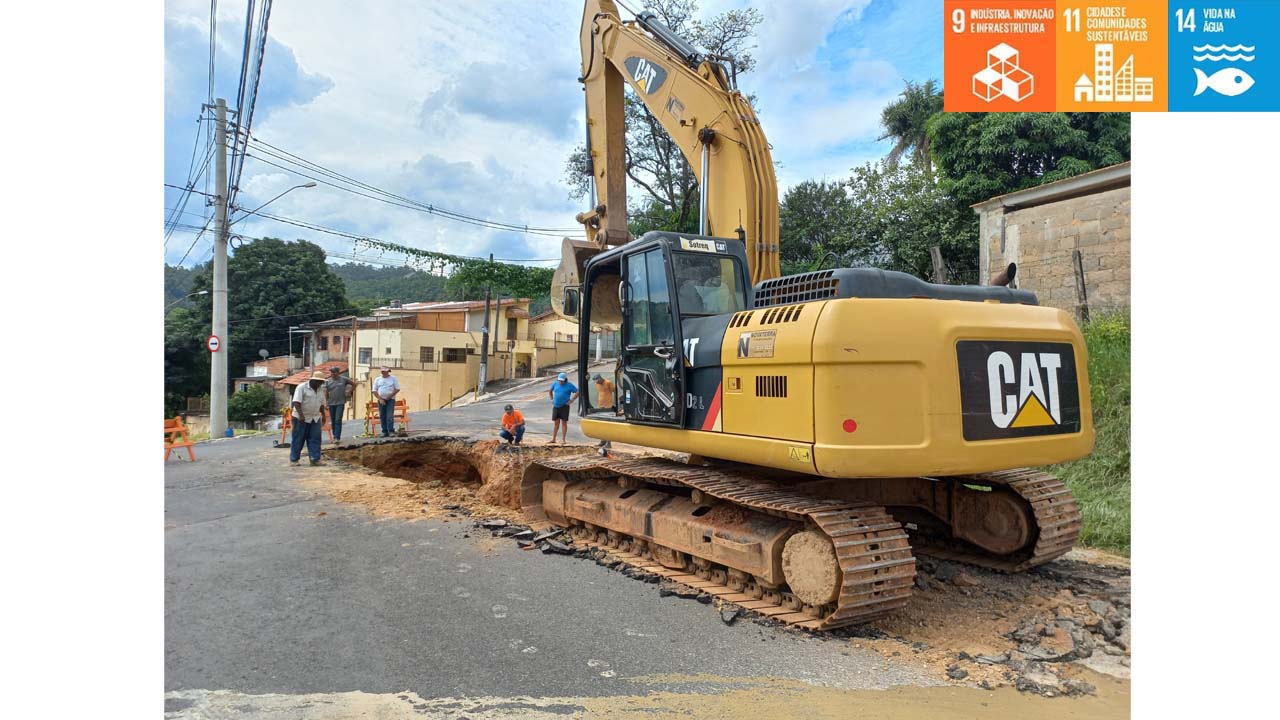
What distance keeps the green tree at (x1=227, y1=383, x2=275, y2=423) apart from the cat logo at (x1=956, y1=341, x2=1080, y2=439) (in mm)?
34746

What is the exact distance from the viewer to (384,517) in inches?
282

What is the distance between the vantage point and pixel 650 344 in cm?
555

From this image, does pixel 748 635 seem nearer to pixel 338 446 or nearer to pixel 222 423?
pixel 338 446

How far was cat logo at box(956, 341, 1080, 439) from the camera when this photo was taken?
13.4ft

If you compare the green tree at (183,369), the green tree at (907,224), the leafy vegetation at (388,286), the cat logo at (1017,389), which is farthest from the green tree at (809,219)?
the leafy vegetation at (388,286)

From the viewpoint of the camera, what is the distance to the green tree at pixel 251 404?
1309 inches

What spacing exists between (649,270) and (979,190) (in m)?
13.5

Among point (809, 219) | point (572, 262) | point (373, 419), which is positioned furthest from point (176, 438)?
point (809, 219)

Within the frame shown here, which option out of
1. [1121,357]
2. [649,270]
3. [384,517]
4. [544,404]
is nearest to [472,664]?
[649,270]

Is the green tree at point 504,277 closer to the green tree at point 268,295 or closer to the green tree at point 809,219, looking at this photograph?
the green tree at point 809,219

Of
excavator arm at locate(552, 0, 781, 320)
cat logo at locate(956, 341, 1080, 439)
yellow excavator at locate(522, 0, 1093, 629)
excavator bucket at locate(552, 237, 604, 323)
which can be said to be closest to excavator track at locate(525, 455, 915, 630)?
yellow excavator at locate(522, 0, 1093, 629)

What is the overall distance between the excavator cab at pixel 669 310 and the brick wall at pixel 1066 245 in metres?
8.18

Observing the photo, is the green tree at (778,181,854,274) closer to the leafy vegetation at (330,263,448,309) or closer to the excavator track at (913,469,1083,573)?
the excavator track at (913,469,1083,573)

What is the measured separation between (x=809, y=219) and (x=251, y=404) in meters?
26.3
